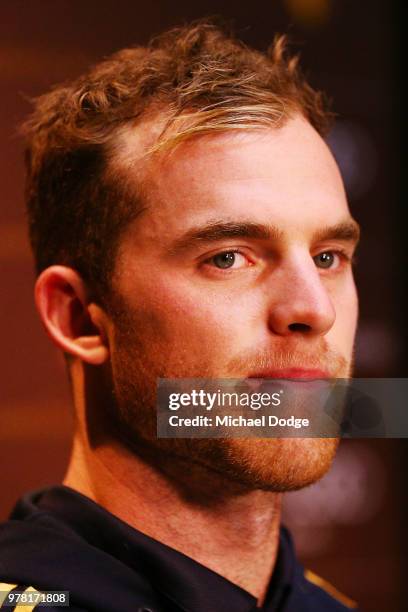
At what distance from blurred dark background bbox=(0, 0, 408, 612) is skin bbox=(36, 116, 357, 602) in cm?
30

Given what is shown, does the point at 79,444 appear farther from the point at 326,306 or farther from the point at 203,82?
the point at 203,82

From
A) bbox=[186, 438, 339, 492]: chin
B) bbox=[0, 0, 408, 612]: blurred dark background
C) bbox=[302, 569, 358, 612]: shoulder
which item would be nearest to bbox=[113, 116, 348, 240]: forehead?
bbox=[186, 438, 339, 492]: chin

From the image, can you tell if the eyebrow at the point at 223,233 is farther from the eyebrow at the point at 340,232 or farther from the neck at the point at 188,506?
the neck at the point at 188,506

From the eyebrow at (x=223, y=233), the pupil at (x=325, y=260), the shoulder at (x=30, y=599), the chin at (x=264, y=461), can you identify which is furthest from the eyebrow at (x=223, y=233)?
the shoulder at (x=30, y=599)

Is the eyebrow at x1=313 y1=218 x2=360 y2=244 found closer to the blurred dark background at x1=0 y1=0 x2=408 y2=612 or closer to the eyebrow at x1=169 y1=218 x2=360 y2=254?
the eyebrow at x1=169 y1=218 x2=360 y2=254

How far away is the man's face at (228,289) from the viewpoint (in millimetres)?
1000

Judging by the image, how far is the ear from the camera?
109 cm

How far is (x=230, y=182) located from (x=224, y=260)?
10cm

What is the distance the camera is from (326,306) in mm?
1001

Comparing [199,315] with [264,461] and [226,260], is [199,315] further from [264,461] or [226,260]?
[264,461]

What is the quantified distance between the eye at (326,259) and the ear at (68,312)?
0.30 m

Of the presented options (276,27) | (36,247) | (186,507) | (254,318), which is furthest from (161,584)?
(276,27)

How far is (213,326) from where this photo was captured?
1.00m

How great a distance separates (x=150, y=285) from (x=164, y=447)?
0.66ft
